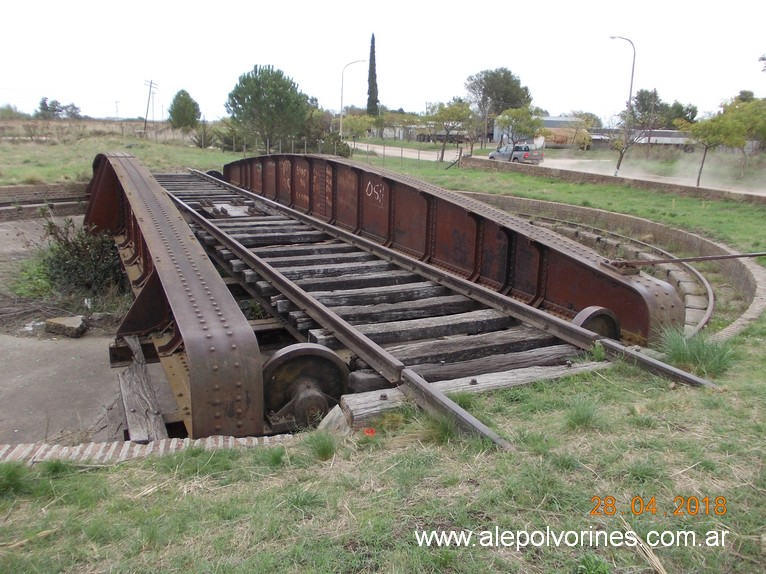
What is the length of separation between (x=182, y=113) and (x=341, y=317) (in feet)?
166

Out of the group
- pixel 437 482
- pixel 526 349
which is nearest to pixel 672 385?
pixel 526 349

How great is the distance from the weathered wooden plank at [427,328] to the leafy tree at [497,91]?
67996 mm

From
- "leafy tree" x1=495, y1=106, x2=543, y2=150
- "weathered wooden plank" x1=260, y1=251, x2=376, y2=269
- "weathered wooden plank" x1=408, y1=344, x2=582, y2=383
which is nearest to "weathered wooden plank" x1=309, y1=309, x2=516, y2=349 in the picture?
"weathered wooden plank" x1=408, y1=344, x2=582, y2=383

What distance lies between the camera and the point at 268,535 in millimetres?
2576

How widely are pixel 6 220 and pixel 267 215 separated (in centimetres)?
924

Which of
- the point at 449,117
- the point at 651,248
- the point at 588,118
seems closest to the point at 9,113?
the point at 449,117

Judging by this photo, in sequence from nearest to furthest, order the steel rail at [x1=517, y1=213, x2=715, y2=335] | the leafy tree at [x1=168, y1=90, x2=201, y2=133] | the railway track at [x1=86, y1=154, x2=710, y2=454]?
the railway track at [x1=86, y1=154, x2=710, y2=454], the steel rail at [x1=517, y1=213, x2=715, y2=335], the leafy tree at [x1=168, y1=90, x2=201, y2=133]

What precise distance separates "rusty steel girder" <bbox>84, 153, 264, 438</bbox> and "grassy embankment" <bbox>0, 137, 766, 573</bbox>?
685mm

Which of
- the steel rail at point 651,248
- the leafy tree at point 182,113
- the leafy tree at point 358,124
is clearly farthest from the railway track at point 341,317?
the leafy tree at point 358,124

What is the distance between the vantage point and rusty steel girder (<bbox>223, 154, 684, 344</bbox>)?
5.61 metres

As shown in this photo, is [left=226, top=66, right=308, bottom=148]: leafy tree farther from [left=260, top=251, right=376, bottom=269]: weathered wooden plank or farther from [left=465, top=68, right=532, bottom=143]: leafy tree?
[left=465, top=68, right=532, bottom=143]: leafy tree

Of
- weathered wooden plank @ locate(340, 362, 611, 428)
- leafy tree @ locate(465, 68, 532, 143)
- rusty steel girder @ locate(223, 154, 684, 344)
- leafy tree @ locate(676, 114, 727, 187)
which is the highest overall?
leafy tree @ locate(465, 68, 532, 143)

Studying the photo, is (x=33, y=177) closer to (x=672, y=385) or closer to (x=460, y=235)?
(x=460, y=235)

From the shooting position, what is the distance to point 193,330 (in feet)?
14.3
